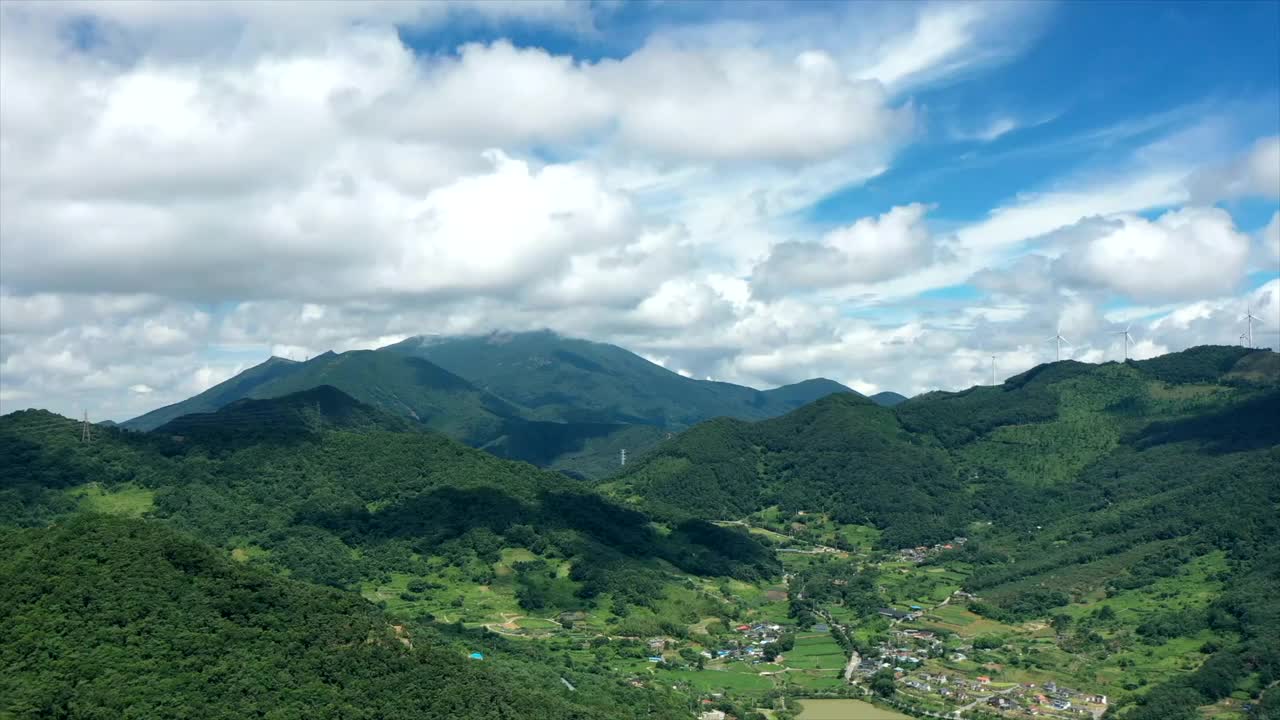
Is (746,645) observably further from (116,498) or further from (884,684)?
(116,498)

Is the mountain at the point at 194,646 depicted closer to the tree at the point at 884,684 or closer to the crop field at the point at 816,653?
the tree at the point at 884,684

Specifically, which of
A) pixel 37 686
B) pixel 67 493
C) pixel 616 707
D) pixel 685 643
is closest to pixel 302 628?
pixel 37 686

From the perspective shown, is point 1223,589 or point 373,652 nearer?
point 373,652

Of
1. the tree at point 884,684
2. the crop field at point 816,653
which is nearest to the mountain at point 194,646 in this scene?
the tree at point 884,684

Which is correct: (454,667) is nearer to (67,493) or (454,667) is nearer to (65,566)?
(65,566)

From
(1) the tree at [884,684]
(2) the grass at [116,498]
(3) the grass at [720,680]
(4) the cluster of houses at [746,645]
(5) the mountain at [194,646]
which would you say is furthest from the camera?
(2) the grass at [116,498]

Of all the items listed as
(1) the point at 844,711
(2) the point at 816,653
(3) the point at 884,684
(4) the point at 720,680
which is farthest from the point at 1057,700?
(4) the point at 720,680
